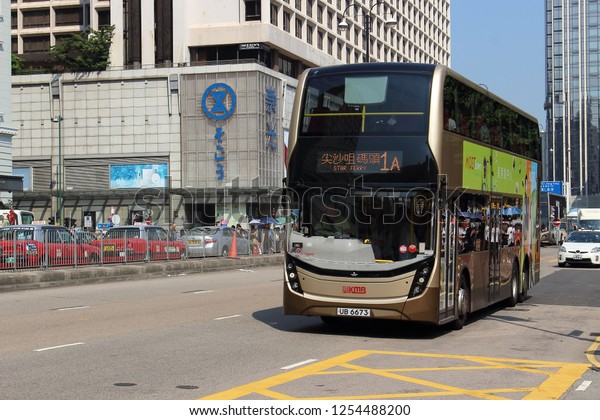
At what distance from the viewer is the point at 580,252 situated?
3619 centimetres

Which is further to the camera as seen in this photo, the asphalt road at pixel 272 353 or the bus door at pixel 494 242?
the bus door at pixel 494 242

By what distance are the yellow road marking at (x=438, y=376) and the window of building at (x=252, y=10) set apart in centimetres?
6258

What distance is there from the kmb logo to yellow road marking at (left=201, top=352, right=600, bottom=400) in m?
1.42

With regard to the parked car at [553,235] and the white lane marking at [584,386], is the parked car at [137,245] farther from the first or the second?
the parked car at [553,235]

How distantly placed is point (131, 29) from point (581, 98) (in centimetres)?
12800

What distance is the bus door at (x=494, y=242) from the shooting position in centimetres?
1667

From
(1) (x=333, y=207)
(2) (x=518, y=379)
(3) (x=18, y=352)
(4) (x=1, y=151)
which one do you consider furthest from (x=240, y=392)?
(4) (x=1, y=151)

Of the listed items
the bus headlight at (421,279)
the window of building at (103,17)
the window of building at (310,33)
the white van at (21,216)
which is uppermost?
Result: the window of building at (103,17)

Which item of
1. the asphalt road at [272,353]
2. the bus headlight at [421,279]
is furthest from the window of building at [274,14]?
the bus headlight at [421,279]

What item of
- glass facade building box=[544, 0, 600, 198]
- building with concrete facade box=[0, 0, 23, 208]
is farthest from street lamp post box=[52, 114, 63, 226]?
glass facade building box=[544, 0, 600, 198]

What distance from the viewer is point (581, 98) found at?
181250 mm

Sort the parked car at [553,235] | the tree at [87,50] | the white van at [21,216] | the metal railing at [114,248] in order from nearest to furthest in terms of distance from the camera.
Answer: the metal railing at [114,248] < the white van at [21,216] < the parked car at [553,235] < the tree at [87,50]

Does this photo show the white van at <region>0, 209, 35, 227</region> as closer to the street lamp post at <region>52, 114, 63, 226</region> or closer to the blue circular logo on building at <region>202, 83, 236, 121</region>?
the street lamp post at <region>52, 114, 63, 226</region>

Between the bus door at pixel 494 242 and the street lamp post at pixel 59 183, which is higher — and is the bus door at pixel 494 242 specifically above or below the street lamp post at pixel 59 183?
below
